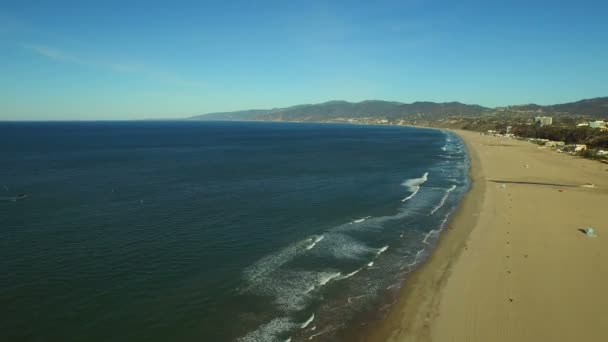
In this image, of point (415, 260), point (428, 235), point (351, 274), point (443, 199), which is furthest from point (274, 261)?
point (443, 199)

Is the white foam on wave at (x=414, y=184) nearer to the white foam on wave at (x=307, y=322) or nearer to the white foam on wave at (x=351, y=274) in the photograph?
the white foam on wave at (x=351, y=274)

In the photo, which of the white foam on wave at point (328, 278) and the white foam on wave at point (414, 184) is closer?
the white foam on wave at point (328, 278)

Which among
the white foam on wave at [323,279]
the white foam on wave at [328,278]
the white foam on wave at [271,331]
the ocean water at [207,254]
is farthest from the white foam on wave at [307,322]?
the white foam on wave at [328,278]

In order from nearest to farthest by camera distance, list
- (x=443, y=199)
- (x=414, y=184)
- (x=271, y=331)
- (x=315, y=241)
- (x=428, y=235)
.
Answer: (x=271, y=331) → (x=315, y=241) → (x=428, y=235) → (x=443, y=199) → (x=414, y=184)

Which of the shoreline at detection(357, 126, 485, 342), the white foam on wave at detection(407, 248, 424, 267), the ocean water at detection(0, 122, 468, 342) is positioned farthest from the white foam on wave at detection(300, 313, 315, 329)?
the white foam on wave at detection(407, 248, 424, 267)

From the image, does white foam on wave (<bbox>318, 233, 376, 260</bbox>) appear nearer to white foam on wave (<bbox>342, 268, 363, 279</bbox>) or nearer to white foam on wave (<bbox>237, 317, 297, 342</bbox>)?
white foam on wave (<bbox>342, 268, 363, 279</bbox>)

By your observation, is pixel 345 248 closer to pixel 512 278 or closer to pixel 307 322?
pixel 307 322

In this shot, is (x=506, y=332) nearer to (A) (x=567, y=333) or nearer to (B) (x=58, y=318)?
(A) (x=567, y=333)
